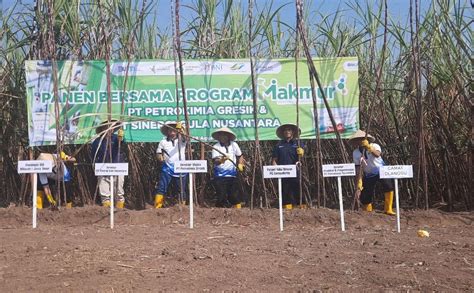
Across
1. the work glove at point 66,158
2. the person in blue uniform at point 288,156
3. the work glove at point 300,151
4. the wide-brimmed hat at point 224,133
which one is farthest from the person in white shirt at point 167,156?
the work glove at point 300,151

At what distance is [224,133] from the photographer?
9594mm

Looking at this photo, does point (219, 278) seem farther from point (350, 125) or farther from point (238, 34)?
point (238, 34)

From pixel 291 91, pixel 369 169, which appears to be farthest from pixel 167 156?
pixel 369 169

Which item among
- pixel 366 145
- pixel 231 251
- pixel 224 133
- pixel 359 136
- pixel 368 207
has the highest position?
pixel 224 133

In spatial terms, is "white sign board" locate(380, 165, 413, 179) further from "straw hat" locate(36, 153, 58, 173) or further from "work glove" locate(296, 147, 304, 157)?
"straw hat" locate(36, 153, 58, 173)

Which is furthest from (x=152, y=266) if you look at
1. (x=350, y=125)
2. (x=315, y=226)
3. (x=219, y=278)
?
(x=350, y=125)

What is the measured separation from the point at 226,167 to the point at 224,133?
49 centimetres

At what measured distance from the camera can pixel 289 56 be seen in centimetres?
1038

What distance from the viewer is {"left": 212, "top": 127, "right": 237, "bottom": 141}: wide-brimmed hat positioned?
9.53m

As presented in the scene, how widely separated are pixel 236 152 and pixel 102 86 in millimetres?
2140

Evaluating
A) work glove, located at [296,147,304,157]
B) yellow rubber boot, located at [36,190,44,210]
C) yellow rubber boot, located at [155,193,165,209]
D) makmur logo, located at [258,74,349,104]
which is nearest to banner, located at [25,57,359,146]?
makmur logo, located at [258,74,349,104]

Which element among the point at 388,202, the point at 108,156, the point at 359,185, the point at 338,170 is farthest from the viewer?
the point at 108,156

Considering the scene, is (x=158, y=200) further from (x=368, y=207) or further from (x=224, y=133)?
(x=368, y=207)

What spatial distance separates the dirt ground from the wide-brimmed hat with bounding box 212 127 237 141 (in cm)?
121
